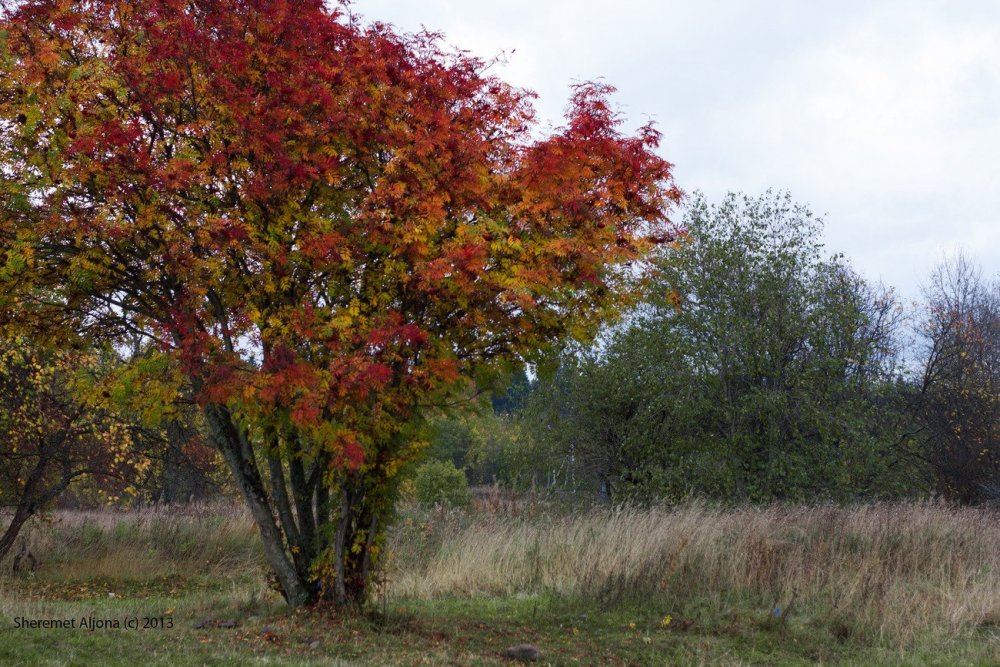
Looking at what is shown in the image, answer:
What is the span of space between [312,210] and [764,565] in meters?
6.15

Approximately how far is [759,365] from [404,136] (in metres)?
11.0

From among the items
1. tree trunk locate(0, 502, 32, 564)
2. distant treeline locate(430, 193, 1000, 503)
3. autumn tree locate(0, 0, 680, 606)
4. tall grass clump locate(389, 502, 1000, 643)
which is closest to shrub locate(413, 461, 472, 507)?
distant treeline locate(430, 193, 1000, 503)

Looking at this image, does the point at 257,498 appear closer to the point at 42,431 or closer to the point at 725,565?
the point at 725,565

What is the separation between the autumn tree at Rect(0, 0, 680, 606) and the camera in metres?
6.52

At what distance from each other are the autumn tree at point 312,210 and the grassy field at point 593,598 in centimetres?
123

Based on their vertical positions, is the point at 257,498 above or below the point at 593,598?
above

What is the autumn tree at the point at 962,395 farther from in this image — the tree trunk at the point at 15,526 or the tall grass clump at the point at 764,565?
the tree trunk at the point at 15,526

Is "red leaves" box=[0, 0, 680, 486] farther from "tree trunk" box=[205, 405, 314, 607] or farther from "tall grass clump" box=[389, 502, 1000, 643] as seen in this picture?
"tall grass clump" box=[389, 502, 1000, 643]

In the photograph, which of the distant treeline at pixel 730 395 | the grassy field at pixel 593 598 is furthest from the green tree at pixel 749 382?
the grassy field at pixel 593 598

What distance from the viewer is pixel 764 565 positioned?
941 centimetres

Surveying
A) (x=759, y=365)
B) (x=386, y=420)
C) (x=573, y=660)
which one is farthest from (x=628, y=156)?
(x=759, y=365)

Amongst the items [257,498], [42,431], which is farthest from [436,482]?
[257,498]

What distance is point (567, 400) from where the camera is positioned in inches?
768

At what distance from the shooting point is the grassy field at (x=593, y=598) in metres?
6.81
